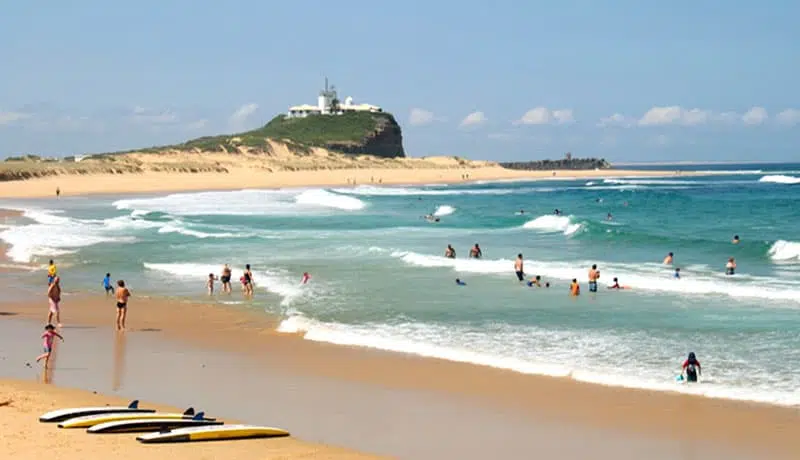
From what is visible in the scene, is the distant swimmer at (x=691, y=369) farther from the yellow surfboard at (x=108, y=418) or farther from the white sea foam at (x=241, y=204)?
the white sea foam at (x=241, y=204)

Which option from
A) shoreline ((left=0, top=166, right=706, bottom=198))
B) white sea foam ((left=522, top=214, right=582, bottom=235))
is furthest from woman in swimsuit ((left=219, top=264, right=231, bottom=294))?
shoreline ((left=0, top=166, right=706, bottom=198))

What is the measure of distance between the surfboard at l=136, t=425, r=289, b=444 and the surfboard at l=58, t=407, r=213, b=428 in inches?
20.4

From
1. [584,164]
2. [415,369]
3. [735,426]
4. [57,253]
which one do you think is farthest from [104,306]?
[584,164]

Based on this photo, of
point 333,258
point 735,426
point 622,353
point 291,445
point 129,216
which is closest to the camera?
point 291,445

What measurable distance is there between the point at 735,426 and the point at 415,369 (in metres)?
5.28

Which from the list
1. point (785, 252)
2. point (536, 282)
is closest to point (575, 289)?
point (536, 282)

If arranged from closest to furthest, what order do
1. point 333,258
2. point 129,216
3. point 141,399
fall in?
point 141,399 < point 333,258 < point 129,216

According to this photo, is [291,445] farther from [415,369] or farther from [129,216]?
[129,216]

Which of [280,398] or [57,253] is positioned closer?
[280,398]

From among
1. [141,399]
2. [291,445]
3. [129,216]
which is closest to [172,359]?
[141,399]

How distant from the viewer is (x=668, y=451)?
37.4ft

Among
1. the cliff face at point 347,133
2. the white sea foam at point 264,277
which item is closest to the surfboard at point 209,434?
the white sea foam at point 264,277

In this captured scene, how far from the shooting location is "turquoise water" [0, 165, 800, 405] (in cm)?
1708

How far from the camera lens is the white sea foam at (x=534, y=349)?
14562 mm
